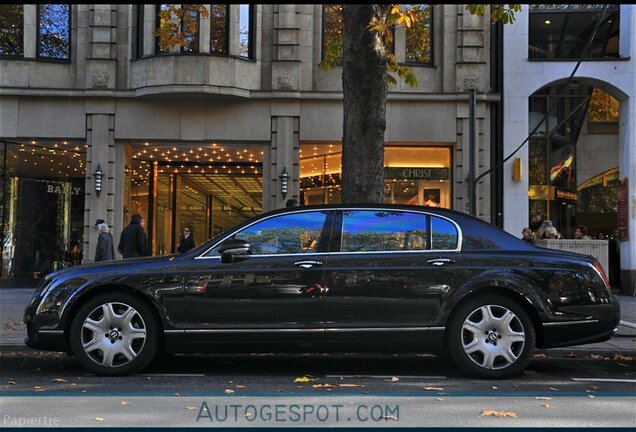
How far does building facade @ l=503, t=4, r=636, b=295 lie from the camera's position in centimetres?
1658

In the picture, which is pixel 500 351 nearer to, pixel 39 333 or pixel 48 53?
pixel 39 333

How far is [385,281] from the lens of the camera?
618 centimetres

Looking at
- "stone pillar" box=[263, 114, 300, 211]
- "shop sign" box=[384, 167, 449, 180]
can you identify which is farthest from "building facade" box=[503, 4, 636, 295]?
"stone pillar" box=[263, 114, 300, 211]

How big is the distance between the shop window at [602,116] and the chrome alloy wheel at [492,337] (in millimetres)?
16430

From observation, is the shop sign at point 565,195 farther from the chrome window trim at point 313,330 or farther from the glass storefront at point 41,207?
the chrome window trim at point 313,330

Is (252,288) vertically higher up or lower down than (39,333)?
higher up

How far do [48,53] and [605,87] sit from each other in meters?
14.4

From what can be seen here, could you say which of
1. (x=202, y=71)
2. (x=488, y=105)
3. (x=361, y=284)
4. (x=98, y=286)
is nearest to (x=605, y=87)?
(x=488, y=105)

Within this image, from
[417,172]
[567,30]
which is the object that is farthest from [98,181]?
[567,30]

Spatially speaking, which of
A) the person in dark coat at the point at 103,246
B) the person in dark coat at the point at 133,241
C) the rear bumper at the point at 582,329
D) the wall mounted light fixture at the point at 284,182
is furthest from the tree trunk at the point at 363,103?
the wall mounted light fixture at the point at 284,182

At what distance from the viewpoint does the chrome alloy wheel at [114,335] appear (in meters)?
6.15

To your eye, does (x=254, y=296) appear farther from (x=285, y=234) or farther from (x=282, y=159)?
(x=282, y=159)

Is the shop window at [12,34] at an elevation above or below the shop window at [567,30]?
below

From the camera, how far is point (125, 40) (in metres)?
16.7
